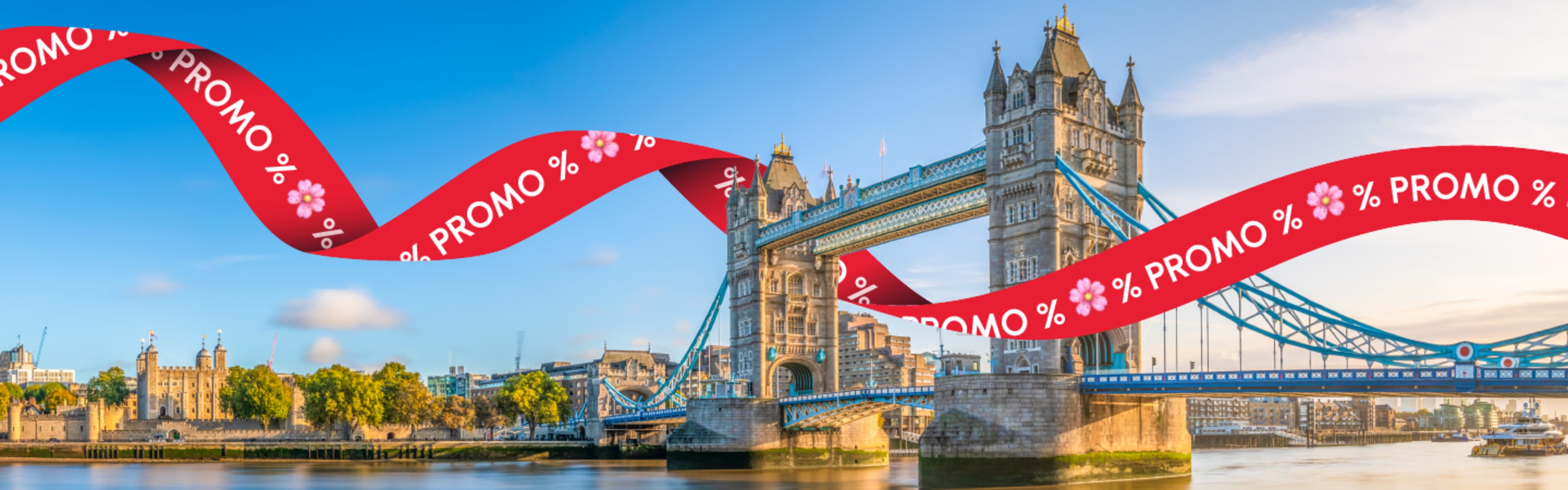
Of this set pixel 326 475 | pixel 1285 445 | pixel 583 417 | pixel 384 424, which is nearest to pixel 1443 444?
pixel 1285 445

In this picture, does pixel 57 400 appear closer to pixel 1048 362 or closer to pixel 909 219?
pixel 909 219

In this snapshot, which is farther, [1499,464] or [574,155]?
[1499,464]

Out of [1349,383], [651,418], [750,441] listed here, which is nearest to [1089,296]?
[1349,383]

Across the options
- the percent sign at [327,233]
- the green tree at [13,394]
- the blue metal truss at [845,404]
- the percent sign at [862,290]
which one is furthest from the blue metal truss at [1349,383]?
the green tree at [13,394]

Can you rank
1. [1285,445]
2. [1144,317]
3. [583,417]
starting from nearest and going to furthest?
[1144,317] → [583,417] → [1285,445]

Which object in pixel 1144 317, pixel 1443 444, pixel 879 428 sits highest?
pixel 1144 317

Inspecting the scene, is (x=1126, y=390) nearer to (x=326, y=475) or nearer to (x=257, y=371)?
(x=326, y=475)

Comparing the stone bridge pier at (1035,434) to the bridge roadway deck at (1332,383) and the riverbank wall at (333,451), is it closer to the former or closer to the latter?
the bridge roadway deck at (1332,383)

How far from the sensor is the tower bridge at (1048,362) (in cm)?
3322

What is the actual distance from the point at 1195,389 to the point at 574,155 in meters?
23.2

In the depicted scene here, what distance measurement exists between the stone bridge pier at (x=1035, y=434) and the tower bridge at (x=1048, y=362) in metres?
0.05

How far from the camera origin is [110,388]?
123 m

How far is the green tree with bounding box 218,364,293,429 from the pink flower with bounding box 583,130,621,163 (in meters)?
79.6

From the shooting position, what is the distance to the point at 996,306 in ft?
57.1
